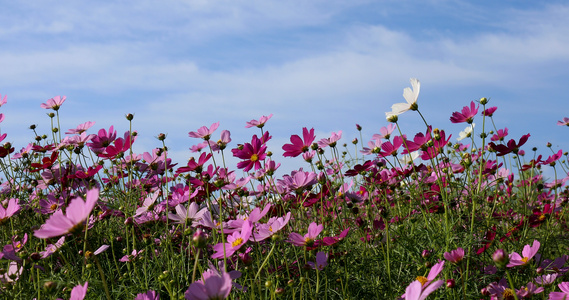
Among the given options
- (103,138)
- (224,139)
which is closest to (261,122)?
(224,139)

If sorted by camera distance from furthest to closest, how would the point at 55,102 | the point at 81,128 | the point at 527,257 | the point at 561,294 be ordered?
the point at 55,102 < the point at 81,128 < the point at 527,257 < the point at 561,294

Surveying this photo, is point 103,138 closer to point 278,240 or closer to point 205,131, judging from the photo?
point 205,131

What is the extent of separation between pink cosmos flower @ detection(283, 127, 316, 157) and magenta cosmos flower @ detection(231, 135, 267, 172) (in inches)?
4.7

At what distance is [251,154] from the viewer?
1633 millimetres

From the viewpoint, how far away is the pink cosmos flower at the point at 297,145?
1.68m

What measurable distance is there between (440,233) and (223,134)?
831 millimetres

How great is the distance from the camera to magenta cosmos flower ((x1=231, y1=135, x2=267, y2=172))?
1610mm

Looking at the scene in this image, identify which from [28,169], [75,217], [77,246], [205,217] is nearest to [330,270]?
[205,217]

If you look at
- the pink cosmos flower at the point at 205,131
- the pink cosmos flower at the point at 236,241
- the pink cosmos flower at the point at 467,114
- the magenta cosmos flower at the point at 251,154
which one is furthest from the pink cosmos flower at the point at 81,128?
the pink cosmos flower at the point at 467,114

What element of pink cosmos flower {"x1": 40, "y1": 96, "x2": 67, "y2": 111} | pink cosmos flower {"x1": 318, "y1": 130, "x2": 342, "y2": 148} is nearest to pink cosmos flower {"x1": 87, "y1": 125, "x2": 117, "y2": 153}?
pink cosmos flower {"x1": 40, "y1": 96, "x2": 67, "y2": 111}

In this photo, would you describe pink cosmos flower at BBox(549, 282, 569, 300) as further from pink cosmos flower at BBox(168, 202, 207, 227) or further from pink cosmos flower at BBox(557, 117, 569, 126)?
pink cosmos flower at BBox(557, 117, 569, 126)

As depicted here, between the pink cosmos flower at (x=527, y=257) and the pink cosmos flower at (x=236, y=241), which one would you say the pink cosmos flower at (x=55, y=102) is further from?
the pink cosmos flower at (x=527, y=257)

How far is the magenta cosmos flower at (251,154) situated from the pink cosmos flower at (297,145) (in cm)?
12

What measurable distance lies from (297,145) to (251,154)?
0.17 m
